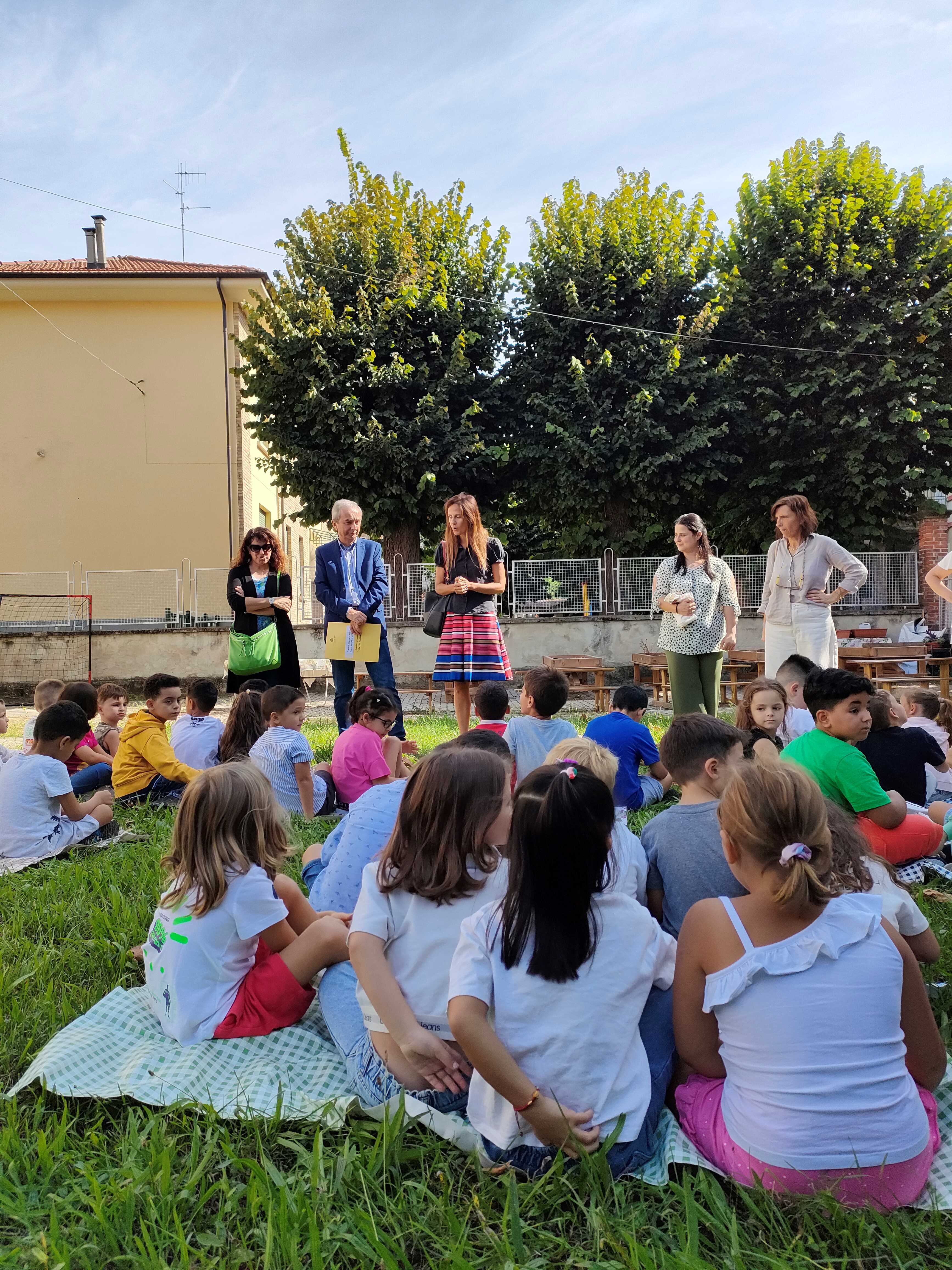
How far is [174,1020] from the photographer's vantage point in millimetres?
2592

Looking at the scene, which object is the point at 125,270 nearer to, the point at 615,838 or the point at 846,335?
the point at 846,335

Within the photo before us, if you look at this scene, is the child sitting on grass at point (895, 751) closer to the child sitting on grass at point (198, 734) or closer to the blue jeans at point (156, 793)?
the child sitting on grass at point (198, 734)

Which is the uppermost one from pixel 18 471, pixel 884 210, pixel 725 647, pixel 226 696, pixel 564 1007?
pixel 884 210

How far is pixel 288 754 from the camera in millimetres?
5062

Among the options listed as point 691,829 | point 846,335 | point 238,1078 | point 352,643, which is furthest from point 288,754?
point 846,335

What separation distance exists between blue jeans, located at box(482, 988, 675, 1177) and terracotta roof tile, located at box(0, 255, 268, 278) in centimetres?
2106

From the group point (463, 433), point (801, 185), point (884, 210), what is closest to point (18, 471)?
point (463, 433)

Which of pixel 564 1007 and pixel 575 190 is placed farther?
pixel 575 190

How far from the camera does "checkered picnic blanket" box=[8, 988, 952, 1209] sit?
2.07 m

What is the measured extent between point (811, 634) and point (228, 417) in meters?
18.3

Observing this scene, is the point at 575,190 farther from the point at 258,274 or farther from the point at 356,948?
the point at 356,948

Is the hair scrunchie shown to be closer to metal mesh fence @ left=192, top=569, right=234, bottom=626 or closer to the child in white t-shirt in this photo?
the child in white t-shirt

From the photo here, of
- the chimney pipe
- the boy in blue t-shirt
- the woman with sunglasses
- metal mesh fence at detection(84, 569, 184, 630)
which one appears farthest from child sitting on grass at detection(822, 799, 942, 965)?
the chimney pipe

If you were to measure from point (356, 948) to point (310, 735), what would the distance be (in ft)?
23.4
